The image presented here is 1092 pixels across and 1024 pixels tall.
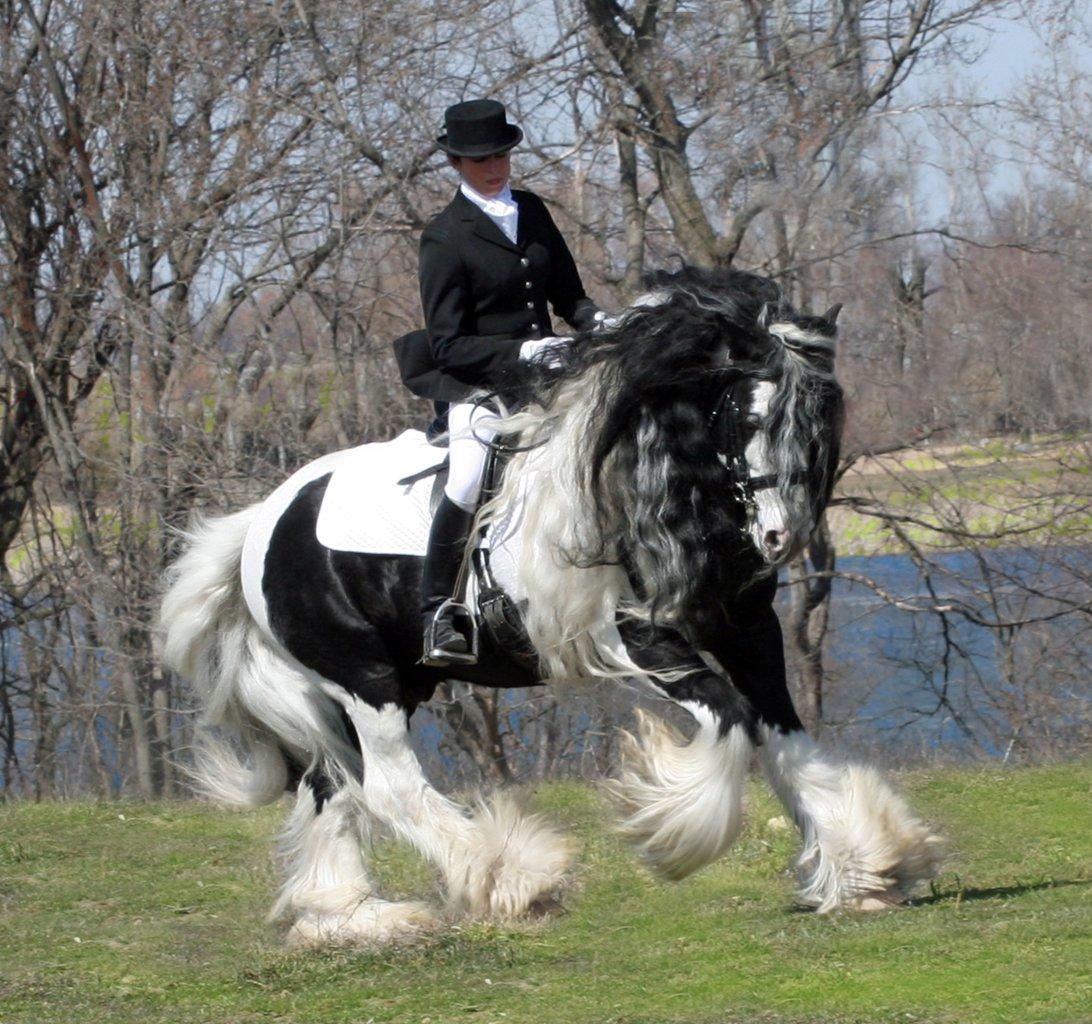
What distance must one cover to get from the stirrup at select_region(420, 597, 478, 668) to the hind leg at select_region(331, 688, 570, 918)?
1.40ft

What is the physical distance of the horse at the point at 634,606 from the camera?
15.3 feet

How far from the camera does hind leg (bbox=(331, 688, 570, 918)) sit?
5066 millimetres

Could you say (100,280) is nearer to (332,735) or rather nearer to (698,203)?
(698,203)

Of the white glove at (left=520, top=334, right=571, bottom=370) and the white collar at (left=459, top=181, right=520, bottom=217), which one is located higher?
the white collar at (left=459, top=181, right=520, bottom=217)

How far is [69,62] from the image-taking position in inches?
585

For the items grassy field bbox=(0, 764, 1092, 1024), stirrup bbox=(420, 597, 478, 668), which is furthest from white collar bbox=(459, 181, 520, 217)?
grassy field bbox=(0, 764, 1092, 1024)

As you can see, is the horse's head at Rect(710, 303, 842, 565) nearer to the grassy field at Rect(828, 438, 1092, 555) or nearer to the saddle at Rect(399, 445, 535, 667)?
the saddle at Rect(399, 445, 535, 667)

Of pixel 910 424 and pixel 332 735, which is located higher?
pixel 910 424

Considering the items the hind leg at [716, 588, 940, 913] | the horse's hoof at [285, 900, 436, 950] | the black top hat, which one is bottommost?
the horse's hoof at [285, 900, 436, 950]

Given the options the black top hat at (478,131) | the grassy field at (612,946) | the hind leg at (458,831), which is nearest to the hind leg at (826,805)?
the grassy field at (612,946)

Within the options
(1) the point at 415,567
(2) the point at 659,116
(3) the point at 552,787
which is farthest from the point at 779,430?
(2) the point at 659,116

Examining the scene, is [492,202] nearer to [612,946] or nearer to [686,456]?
[686,456]

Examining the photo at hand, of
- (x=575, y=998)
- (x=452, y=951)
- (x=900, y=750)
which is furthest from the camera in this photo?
(x=900, y=750)

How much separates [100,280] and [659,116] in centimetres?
525
